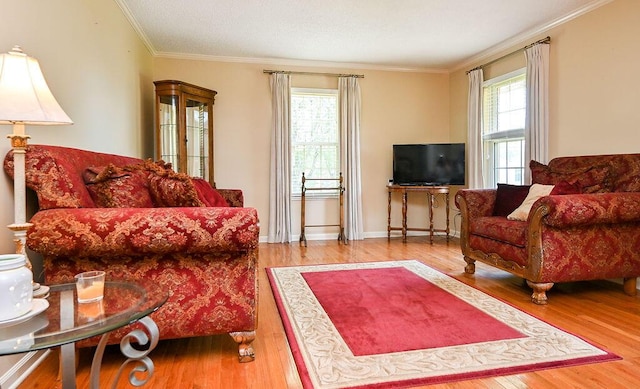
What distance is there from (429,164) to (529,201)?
7.31 ft

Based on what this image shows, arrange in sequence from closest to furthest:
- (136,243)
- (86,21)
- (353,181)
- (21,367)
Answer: (136,243) → (21,367) → (86,21) → (353,181)

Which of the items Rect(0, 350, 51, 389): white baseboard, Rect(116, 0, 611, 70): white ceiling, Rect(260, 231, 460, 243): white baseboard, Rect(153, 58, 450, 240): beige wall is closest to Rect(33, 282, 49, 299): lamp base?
Rect(0, 350, 51, 389): white baseboard

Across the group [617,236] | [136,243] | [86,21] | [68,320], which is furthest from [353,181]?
[68,320]

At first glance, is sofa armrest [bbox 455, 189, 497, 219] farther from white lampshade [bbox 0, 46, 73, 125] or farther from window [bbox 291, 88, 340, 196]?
white lampshade [bbox 0, 46, 73, 125]

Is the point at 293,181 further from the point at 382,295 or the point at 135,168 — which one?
the point at 135,168

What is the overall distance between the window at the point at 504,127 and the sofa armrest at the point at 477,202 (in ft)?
3.82

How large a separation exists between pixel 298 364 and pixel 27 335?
1.21 m

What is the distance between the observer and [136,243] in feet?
5.28

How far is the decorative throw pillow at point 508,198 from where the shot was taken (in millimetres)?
3443

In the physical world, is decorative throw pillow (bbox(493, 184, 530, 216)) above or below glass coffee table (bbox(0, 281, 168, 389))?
above

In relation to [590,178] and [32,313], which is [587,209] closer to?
[590,178]

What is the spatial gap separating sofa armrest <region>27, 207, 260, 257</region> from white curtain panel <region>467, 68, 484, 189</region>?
417 centimetres

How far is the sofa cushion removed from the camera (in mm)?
2892

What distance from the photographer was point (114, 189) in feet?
6.39
